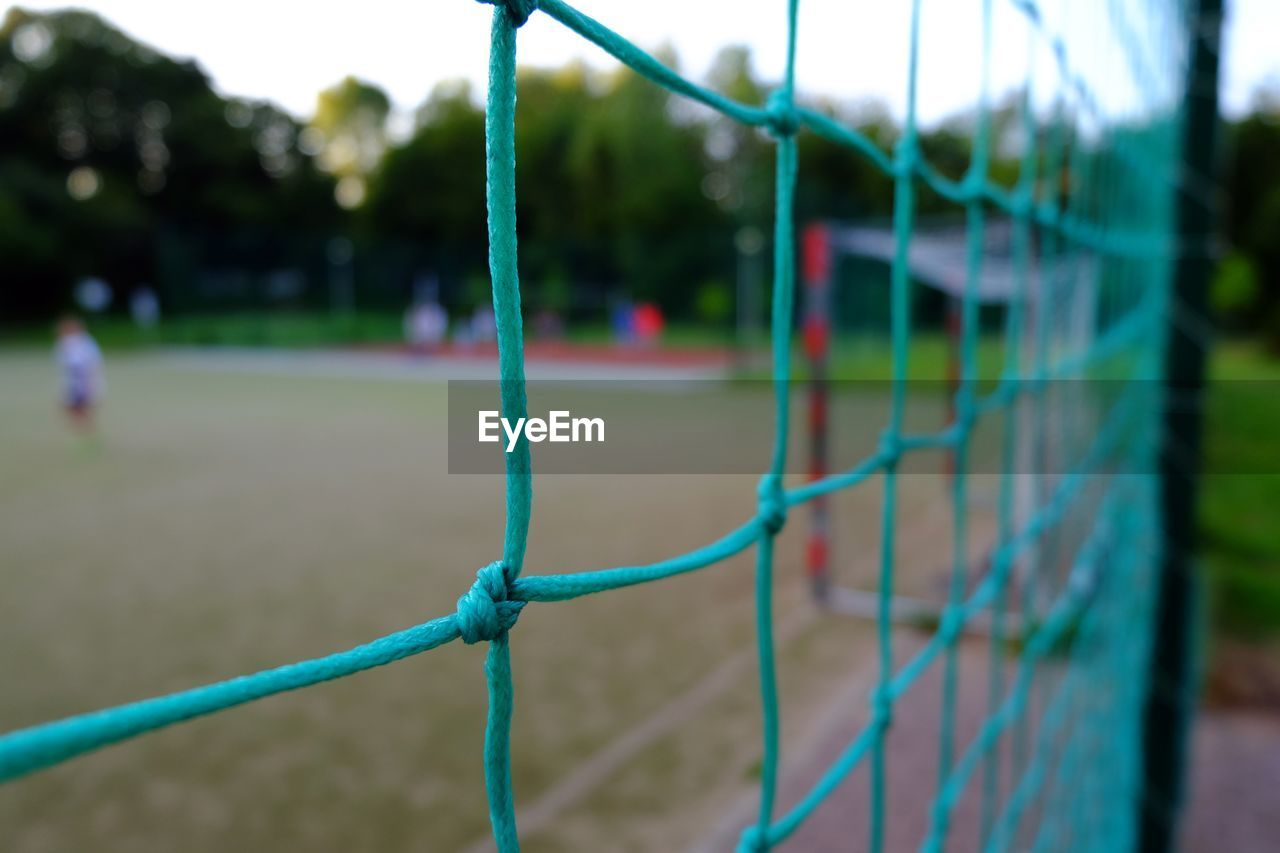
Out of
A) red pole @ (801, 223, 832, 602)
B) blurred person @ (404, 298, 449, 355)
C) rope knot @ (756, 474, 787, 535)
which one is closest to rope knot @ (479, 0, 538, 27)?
rope knot @ (756, 474, 787, 535)

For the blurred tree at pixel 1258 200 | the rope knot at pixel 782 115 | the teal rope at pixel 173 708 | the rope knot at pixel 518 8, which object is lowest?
the teal rope at pixel 173 708

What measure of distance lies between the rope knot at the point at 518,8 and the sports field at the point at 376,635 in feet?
5.44

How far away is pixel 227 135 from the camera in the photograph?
1619 cm

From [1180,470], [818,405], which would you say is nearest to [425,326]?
[818,405]

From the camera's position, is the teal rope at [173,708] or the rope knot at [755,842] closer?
the teal rope at [173,708]

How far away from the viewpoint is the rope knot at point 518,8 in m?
0.35

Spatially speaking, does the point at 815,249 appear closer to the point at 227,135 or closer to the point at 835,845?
the point at 835,845

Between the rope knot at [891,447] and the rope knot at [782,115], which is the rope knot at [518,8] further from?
the rope knot at [891,447]

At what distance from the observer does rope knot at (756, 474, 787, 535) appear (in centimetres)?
59

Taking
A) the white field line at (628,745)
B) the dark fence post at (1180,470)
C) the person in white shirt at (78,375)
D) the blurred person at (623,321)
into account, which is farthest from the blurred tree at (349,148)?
the dark fence post at (1180,470)

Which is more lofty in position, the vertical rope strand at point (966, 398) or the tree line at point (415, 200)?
the tree line at point (415, 200)

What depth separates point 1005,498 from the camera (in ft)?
3.84

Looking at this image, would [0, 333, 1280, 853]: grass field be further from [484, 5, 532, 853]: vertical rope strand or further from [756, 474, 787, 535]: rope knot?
[484, 5, 532, 853]: vertical rope strand

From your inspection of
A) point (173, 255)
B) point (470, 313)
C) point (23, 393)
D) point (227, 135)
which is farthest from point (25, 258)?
point (23, 393)
